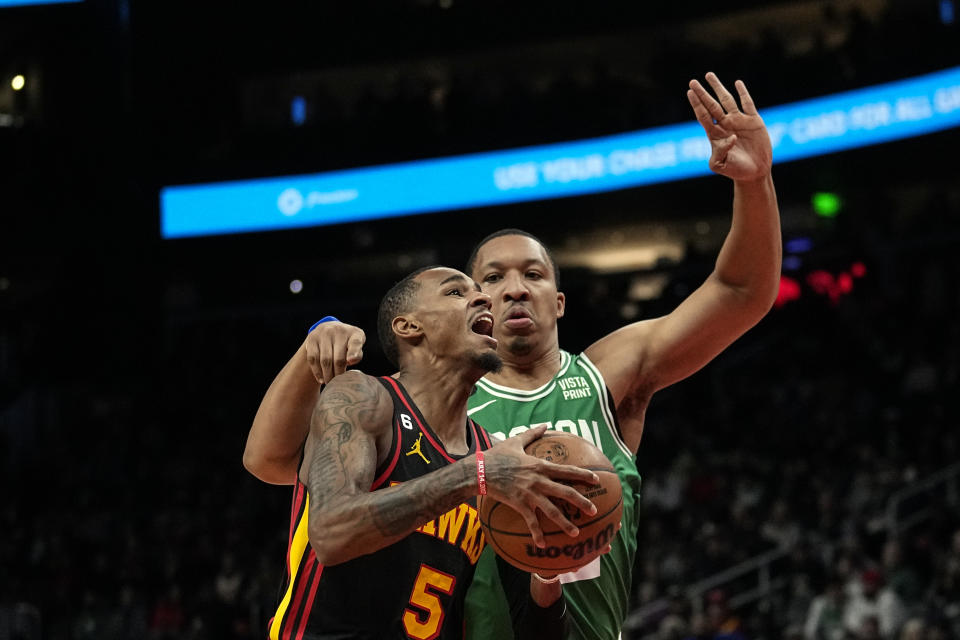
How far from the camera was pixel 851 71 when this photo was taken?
51.8 feet

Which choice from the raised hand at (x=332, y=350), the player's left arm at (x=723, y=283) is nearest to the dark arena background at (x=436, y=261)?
the player's left arm at (x=723, y=283)

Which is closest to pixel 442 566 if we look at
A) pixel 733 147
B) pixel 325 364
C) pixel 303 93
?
pixel 325 364

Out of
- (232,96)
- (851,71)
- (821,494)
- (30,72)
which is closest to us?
(821,494)

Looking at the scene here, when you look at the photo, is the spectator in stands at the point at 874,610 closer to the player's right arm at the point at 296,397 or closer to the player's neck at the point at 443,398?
the player's neck at the point at 443,398

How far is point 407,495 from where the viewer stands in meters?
3.05

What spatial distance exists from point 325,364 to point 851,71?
1374 centimetres

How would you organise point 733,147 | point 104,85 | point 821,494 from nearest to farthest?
point 733,147, point 821,494, point 104,85

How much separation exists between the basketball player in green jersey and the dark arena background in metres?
6.10

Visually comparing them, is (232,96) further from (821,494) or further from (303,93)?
(821,494)

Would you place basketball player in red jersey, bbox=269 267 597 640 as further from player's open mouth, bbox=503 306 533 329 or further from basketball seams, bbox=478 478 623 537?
player's open mouth, bbox=503 306 533 329

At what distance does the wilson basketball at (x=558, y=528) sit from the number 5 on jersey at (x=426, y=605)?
0.30m

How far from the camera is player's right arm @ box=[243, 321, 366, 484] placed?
3545mm

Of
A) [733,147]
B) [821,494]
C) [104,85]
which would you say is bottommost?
[821,494]

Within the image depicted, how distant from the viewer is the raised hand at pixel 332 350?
3527mm
